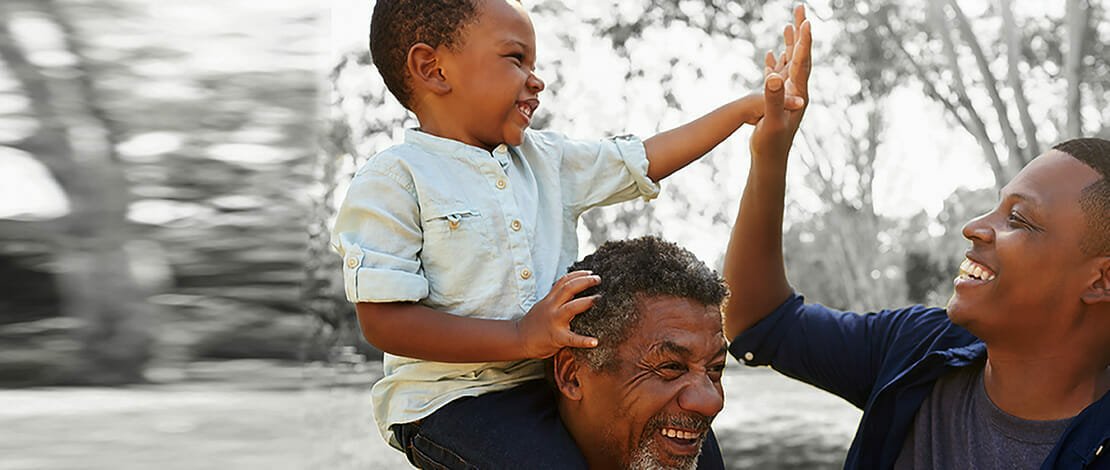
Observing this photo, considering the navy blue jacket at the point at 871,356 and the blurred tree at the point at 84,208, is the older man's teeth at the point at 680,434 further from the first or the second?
the blurred tree at the point at 84,208

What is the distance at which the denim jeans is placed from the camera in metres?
2.35

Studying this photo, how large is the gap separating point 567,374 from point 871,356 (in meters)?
0.96

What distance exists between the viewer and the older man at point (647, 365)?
2.41m

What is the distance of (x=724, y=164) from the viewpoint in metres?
10.3

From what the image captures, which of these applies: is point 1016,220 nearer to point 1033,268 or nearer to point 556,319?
point 1033,268

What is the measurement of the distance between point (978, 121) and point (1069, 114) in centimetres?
71

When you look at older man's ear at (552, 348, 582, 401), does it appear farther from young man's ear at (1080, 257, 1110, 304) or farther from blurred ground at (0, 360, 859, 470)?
blurred ground at (0, 360, 859, 470)

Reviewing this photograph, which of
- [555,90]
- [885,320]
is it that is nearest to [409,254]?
[885,320]

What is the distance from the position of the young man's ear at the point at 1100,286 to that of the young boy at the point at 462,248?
1145 mm

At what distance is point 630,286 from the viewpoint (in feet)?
8.04

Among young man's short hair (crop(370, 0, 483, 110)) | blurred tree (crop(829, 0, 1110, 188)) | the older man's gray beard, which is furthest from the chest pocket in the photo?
blurred tree (crop(829, 0, 1110, 188))

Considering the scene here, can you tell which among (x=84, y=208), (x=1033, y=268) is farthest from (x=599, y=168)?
(x=84, y=208)

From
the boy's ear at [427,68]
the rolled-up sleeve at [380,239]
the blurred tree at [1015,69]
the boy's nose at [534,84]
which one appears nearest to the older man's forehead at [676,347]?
the rolled-up sleeve at [380,239]

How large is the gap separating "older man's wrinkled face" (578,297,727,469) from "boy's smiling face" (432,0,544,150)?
1.58 ft
